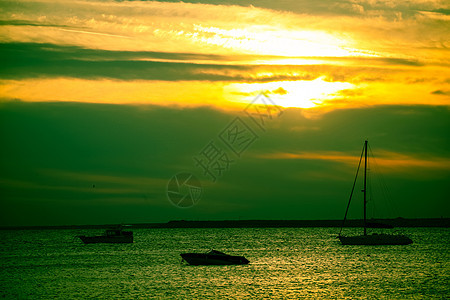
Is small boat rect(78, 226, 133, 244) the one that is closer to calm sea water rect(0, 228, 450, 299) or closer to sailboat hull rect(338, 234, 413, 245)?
calm sea water rect(0, 228, 450, 299)

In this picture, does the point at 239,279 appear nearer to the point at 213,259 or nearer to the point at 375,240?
the point at 213,259

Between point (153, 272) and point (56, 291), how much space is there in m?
19.1

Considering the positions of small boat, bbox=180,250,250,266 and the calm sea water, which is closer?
the calm sea water

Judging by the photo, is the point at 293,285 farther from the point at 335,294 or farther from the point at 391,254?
the point at 391,254

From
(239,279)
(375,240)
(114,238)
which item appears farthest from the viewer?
(114,238)

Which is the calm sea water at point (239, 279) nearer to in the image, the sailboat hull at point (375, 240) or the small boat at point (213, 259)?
the small boat at point (213, 259)

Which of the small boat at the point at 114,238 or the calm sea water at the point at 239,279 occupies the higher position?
the small boat at the point at 114,238

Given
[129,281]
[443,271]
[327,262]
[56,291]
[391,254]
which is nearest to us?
[56,291]

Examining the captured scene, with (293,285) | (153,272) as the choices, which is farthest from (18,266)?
(293,285)

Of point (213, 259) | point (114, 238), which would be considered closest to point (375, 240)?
point (213, 259)

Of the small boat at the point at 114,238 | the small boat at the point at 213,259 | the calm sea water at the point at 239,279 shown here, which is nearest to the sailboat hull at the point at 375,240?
the calm sea water at the point at 239,279

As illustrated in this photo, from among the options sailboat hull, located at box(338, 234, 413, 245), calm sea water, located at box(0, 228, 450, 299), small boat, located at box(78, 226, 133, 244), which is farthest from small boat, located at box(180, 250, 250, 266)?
small boat, located at box(78, 226, 133, 244)

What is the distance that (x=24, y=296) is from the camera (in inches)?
2279

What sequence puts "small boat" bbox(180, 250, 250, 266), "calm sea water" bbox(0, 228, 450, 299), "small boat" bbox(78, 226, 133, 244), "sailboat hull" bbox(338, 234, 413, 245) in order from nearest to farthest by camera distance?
"calm sea water" bbox(0, 228, 450, 299) < "small boat" bbox(180, 250, 250, 266) < "sailboat hull" bbox(338, 234, 413, 245) < "small boat" bbox(78, 226, 133, 244)
